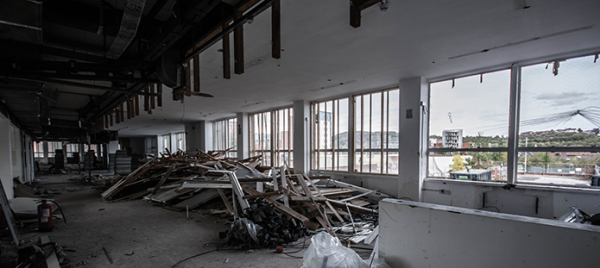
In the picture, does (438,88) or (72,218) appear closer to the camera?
(72,218)

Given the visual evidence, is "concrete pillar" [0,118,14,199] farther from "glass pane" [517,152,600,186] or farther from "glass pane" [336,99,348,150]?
"glass pane" [517,152,600,186]

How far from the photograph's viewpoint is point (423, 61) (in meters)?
4.79

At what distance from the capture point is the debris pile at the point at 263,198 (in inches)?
150

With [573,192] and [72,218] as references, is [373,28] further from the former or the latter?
[72,218]

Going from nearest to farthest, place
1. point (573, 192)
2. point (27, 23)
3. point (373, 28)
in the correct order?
point (27, 23) < point (373, 28) < point (573, 192)

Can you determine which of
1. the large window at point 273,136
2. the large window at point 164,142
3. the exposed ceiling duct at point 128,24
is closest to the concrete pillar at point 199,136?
the large window at point 273,136

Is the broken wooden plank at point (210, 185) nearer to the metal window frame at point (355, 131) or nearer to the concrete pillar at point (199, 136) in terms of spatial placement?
the metal window frame at point (355, 131)

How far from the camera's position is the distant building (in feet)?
18.6

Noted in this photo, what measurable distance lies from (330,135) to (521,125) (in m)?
4.69

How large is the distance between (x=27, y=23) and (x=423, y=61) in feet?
17.8

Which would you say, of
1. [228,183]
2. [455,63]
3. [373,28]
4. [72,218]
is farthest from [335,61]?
[72,218]

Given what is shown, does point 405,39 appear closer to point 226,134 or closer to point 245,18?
point 245,18

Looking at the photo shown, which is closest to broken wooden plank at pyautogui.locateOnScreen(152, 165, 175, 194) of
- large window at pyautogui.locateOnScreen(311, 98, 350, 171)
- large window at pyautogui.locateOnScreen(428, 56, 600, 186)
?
large window at pyautogui.locateOnScreen(311, 98, 350, 171)

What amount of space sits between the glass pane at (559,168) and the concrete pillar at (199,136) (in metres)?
12.6
